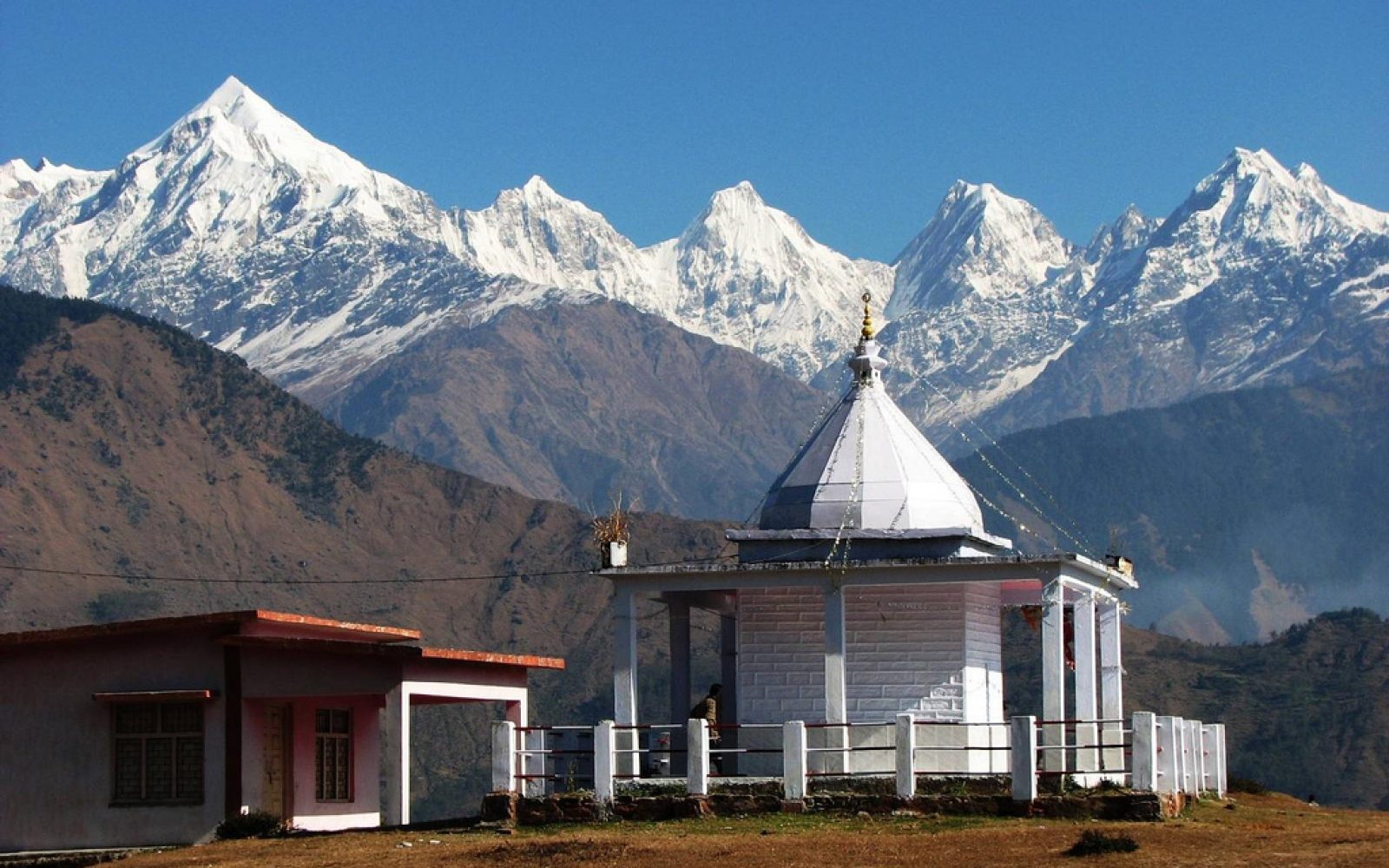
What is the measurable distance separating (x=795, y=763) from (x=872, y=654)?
16.3 feet

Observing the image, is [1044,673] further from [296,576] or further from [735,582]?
[296,576]

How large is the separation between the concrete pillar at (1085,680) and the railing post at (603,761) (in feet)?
25.9

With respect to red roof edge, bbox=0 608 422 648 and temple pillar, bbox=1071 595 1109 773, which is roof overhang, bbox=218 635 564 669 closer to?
red roof edge, bbox=0 608 422 648

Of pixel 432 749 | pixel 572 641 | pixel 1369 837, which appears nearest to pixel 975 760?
pixel 1369 837

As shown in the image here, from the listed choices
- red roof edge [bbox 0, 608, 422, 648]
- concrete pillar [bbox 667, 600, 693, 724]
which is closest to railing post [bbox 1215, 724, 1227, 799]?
concrete pillar [bbox 667, 600, 693, 724]

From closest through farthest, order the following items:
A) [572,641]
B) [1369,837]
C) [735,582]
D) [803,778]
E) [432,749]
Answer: [1369,837] → [803,778] → [735,582] → [432,749] → [572,641]

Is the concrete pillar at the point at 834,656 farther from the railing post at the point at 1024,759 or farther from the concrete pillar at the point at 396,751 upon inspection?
the concrete pillar at the point at 396,751

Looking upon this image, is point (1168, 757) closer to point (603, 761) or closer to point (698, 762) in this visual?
point (698, 762)

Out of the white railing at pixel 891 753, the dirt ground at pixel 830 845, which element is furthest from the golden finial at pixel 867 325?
the dirt ground at pixel 830 845

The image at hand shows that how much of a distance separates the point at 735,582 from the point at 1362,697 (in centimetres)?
13040

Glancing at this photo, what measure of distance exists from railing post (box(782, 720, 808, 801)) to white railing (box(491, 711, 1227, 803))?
0.5 inches

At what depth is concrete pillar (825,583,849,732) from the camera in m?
40.6

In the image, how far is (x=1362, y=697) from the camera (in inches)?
6437

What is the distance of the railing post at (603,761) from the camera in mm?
39062
